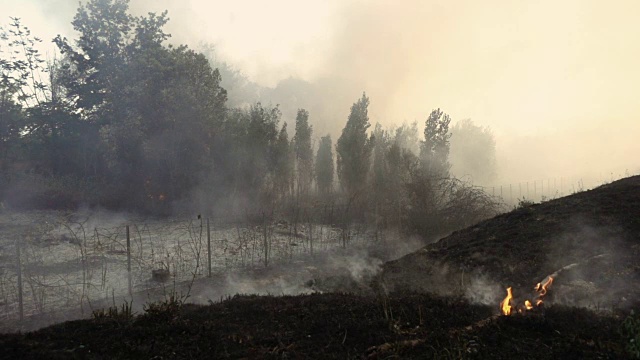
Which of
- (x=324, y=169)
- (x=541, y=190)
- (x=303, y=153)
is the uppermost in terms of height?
(x=303, y=153)

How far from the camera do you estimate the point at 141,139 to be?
82.8 feet

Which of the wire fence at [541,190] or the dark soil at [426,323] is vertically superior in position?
the wire fence at [541,190]

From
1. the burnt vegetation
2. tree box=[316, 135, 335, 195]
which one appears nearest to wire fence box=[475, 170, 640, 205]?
tree box=[316, 135, 335, 195]

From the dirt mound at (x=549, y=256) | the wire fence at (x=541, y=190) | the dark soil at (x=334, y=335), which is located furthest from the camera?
the wire fence at (x=541, y=190)

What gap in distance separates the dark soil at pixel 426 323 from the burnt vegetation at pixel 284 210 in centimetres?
4

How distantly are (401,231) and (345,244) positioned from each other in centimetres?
353

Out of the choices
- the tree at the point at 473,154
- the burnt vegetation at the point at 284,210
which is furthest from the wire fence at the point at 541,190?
the burnt vegetation at the point at 284,210

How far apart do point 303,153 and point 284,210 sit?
8.39 m

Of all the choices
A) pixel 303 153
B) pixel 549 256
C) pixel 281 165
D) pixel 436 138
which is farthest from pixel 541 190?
pixel 549 256

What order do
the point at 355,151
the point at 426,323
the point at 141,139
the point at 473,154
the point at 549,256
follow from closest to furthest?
the point at 426,323 → the point at 549,256 → the point at 141,139 → the point at 355,151 → the point at 473,154

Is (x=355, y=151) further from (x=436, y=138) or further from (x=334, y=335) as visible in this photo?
(x=334, y=335)

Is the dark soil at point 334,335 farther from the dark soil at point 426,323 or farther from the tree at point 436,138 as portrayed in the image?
the tree at point 436,138

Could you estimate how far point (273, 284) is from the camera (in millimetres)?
12180

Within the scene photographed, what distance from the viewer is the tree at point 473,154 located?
64.1 metres
